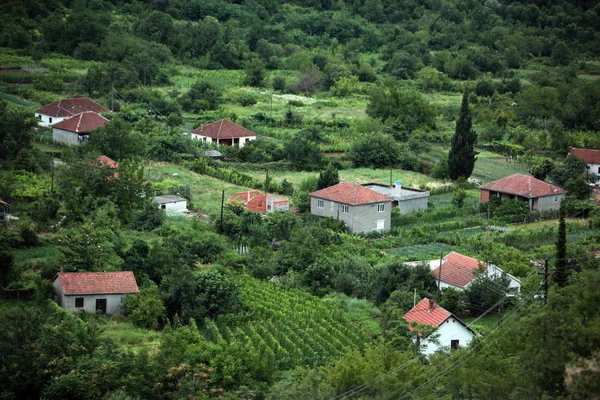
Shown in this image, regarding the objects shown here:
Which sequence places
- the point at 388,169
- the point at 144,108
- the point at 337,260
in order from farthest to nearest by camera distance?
the point at 144,108
the point at 388,169
the point at 337,260

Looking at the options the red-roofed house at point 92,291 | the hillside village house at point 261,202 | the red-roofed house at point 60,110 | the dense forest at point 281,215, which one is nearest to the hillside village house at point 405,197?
the dense forest at point 281,215

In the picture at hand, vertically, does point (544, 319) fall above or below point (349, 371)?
above

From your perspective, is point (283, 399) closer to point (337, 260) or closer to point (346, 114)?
point (337, 260)

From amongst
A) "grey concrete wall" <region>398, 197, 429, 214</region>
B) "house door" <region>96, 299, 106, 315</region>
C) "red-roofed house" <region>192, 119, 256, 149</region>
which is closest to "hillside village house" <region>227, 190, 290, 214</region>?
"grey concrete wall" <region>398, 197, 429, 214</region>

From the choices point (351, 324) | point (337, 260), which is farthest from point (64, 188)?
point (351, 324)

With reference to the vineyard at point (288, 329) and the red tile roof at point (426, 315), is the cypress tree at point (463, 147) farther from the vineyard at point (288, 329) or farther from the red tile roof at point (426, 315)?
the red tile roof at point (426, 315)

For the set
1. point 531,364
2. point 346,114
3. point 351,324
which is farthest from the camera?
point 346,114
